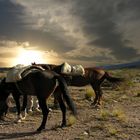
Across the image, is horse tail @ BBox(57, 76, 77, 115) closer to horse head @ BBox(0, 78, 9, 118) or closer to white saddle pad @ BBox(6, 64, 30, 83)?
white saddle pad @ BBox(6, 64, 30, 83)

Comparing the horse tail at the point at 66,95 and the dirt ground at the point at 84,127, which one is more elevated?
the horse tail at the point at 66,95

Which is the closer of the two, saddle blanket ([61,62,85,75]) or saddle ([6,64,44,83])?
saddle ([6,64,44,83])

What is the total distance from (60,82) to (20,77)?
1.33m

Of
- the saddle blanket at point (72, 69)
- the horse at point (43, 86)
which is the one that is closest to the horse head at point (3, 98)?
the horse at point (43, 86)

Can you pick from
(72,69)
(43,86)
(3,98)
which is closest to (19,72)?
(43,86)

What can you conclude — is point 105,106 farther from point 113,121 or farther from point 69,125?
point 69,125

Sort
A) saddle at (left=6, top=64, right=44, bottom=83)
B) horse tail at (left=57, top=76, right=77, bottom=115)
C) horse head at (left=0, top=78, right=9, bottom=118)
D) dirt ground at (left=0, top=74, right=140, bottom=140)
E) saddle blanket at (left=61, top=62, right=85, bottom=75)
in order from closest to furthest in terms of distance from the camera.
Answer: dirt ground at (left=0, top=74, right=140, bottom=140)
horse tail at (left=57, top=76, right=77, bottom=115)
saddle at (left=6, top=64, right=44, bottom=83)
horse head at (left=0, top=78, right=9, bottom=118)
saddle blanket at (left=61, top=62, right=85, bottom=75)

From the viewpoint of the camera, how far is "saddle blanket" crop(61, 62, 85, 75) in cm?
1725

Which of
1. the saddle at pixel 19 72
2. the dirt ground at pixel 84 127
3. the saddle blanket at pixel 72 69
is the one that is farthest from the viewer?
the saddle blanket at pixel 72 69

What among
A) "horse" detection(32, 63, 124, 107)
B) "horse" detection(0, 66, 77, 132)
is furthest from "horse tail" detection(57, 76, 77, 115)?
Answer: "horse" detection(32, 63, 124, 107)

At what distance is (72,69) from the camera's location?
17.8 meters

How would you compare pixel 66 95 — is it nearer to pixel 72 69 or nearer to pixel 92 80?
pixel 72 69

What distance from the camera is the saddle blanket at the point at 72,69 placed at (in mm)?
17250

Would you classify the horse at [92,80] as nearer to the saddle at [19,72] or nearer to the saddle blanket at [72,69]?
the saddle blanket at [72,69]
